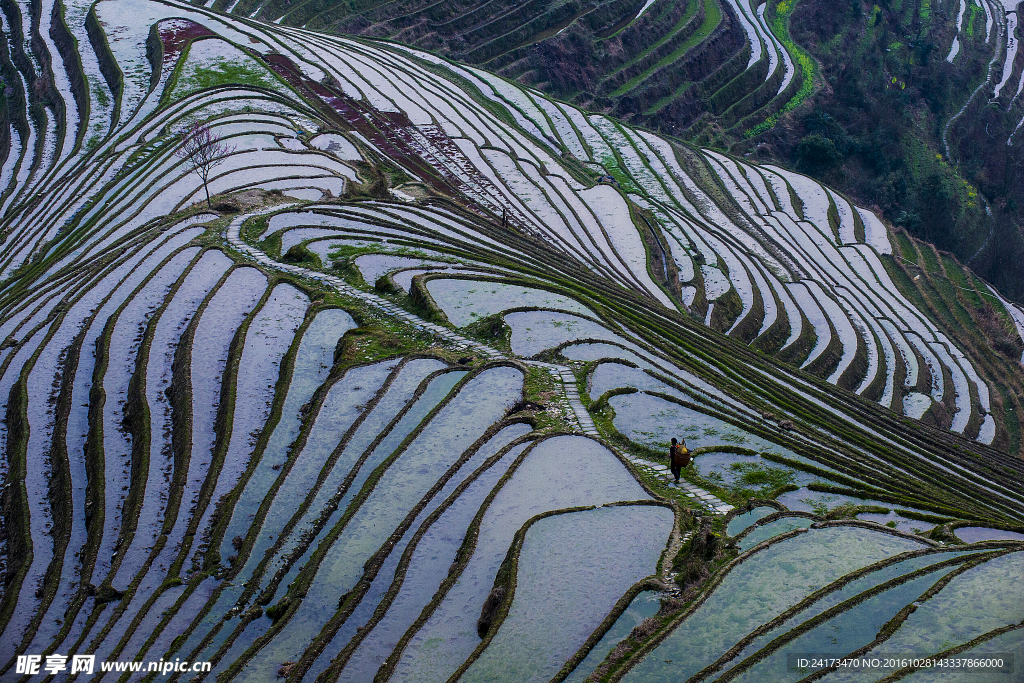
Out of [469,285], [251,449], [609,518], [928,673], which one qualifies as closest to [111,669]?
[251,449]

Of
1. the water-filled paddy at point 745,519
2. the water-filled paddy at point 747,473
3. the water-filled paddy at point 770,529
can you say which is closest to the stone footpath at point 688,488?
the water-filled paddy at point 745,519

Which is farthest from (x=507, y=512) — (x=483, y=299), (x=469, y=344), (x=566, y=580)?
(x=483, y=299)

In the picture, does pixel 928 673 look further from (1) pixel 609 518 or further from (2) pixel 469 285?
(2) pixel 469 285

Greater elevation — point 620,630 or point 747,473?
point 747,473

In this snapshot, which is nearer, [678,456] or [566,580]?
[566,580]

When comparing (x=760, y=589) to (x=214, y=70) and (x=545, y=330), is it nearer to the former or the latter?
(x=545, y=330)
